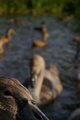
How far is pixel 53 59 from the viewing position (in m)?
16.5

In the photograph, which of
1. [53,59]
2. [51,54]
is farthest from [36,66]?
[51,54]

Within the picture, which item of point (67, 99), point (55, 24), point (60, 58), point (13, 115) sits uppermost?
point (13, 115)

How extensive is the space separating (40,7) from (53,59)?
22.3 metres

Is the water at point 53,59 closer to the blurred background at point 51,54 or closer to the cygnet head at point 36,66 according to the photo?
the blurred background at point 51,54

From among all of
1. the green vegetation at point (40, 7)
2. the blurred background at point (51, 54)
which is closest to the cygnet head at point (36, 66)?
the blurred background at point (51, 54)

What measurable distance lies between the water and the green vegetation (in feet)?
28.5

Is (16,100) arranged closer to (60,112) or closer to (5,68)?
(60,112)

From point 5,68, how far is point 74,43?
8090 mm

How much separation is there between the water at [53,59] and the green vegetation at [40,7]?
8678 millimetres

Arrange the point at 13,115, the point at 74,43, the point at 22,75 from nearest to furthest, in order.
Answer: the point at 13,115 < the point at 22,75 < the point at 74,43

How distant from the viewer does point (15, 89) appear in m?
3.05

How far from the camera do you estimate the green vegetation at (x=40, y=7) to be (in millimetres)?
35938

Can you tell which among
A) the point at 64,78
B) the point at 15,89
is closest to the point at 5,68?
the point at 64,78

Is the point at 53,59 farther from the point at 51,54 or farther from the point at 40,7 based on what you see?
the point at 40,7
